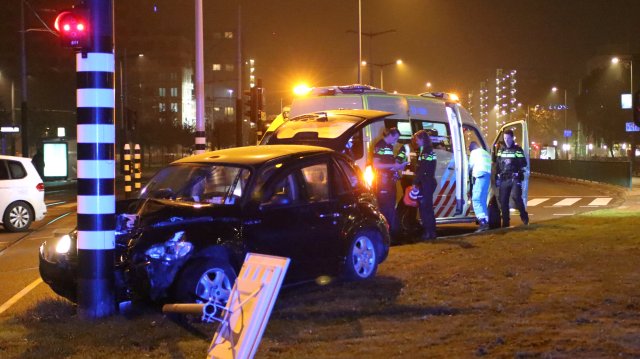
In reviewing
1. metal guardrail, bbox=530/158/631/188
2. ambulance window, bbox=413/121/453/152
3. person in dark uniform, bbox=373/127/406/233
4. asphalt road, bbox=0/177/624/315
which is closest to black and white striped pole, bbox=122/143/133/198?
asphalt road, bbox=0/177/624/315

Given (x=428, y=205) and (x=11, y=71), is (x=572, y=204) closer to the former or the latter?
(x=428, y=205)

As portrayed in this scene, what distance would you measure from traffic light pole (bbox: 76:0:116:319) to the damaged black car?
228mm

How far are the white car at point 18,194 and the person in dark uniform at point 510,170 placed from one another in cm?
990

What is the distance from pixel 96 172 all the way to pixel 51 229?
10920 mm

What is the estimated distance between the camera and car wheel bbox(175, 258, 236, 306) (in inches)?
274

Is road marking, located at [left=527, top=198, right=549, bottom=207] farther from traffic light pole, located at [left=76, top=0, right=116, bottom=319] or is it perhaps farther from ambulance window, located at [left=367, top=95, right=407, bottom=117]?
traffic light pole, located at [left=76, top=0, right=116, bottom=319]

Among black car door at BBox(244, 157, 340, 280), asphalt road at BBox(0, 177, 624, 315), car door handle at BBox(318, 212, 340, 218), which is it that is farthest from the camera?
asphalt road at BBox(0, 177, 624, 315)

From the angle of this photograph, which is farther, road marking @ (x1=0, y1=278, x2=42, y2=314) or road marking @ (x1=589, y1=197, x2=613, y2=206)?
road marking @ (x1=589, y1=197, x2=613, y2=206)

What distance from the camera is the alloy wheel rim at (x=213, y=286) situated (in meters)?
7.09

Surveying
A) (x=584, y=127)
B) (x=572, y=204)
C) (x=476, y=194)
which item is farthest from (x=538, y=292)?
(x=584, y=127)

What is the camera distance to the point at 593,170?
118 feet

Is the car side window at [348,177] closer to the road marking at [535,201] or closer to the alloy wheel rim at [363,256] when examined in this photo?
the alloy wheel rim at [363,256]

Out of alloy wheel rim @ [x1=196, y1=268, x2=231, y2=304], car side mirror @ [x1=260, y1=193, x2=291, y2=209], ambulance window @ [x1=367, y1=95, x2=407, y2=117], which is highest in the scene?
ambulance window @ [x1=367, y1=95, x2=407, y2=117]

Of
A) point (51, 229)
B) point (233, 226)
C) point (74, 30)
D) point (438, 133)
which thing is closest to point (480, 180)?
point (438, 133)
